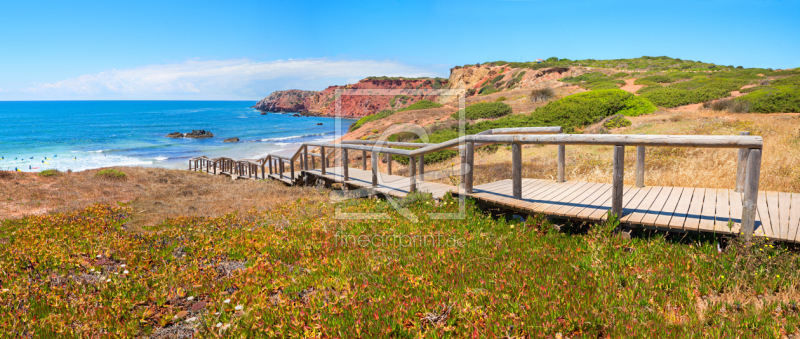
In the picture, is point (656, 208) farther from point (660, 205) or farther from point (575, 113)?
point (575, 113)

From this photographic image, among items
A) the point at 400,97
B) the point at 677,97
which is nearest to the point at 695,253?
the point at 677,97

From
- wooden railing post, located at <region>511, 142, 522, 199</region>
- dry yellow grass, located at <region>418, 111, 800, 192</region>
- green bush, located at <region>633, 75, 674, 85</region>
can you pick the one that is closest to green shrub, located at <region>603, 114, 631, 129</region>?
dry yellow grass, located at <region>418, 111, 800, 192</region>

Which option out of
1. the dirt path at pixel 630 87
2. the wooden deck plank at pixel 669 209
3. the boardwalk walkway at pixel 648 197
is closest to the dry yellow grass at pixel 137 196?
the boardwalk walkway at pixel 648 197

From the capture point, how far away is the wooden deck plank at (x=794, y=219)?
398 cm

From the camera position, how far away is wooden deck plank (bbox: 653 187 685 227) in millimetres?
4595

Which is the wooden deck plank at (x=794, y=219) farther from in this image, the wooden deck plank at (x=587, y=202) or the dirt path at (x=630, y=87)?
the dirt path at (x=630, y=87)

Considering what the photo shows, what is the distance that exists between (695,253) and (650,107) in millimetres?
22301

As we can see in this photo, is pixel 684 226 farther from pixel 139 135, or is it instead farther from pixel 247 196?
pixel 139 135

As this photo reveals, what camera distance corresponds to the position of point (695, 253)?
4234 mm

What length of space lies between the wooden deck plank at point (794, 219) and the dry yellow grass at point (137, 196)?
8.42 meters

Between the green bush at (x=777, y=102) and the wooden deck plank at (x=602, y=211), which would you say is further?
the green bush at (x=777, y=102)

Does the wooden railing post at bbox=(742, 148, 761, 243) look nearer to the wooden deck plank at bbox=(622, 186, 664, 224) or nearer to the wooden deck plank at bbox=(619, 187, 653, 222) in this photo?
the wooden deck plank at bbox=(622, 186, 664, 224)

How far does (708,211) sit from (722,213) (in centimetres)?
14

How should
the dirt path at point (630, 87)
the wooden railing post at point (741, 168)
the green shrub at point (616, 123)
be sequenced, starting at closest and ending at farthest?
the wooden railing post at point (741, 168) < the green shrub at point (616, 123) < the dirt path at point (630, 87)
